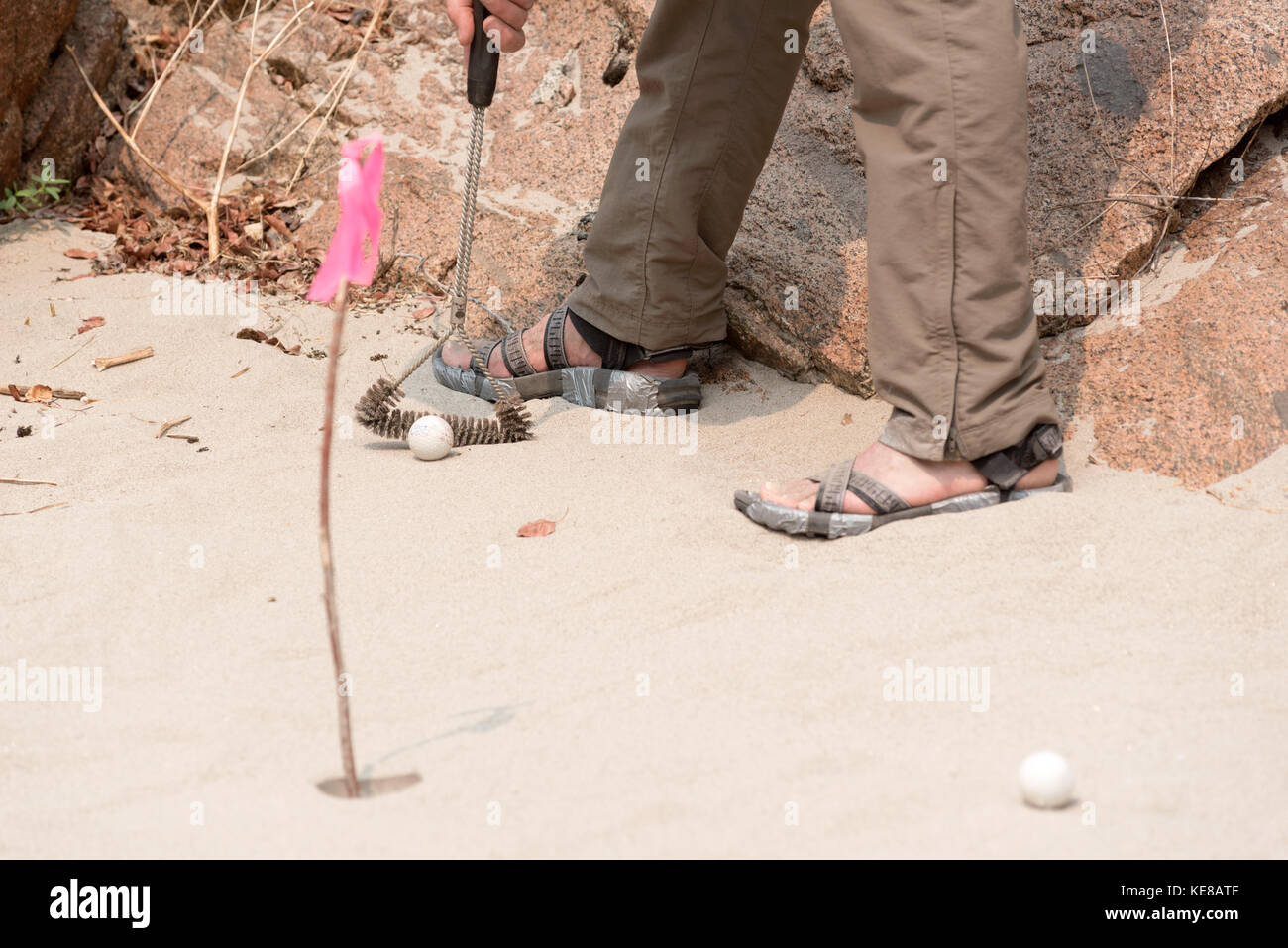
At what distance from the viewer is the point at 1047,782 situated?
1.35 m

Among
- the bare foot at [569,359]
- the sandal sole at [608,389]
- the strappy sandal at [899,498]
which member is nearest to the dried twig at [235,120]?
the bare foot at [569,359]

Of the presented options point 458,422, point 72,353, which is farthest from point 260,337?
point 458,422

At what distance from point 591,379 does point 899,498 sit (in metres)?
1.03

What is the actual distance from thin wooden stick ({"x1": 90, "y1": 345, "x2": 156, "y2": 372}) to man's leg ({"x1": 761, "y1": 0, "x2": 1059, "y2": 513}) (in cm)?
204

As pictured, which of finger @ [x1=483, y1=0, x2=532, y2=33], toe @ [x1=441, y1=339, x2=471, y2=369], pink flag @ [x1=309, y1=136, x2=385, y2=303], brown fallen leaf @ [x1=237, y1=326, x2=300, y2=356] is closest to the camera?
pink flag @ [x1=309, y1=136, x2=385, y2=303]

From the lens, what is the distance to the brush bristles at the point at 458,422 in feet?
9.07

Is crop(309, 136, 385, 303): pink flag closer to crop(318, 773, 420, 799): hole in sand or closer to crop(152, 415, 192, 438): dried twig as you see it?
crop(318, 773, 420, 799): hole in sand

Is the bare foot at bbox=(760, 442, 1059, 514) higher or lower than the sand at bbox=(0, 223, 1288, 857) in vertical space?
higher

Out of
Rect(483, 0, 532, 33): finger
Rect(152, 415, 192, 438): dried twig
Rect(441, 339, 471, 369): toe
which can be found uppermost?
Rect(483, 0, 532, 33): finger

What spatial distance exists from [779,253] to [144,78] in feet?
9.40

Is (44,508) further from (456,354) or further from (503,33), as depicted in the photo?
(503,33)

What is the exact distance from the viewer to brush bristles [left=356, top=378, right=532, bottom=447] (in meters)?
2.77

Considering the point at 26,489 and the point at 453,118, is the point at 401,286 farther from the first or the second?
the point at 26,489

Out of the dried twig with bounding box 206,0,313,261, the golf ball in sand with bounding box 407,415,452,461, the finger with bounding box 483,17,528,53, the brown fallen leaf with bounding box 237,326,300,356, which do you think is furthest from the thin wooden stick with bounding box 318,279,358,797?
the dried twig with bounding box 206,0,313,261
